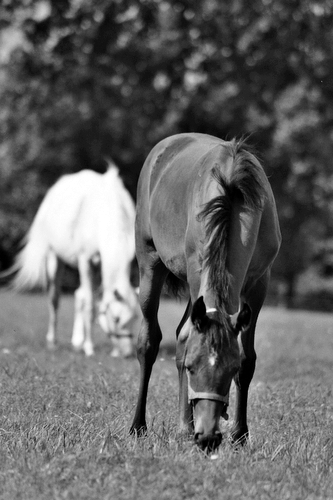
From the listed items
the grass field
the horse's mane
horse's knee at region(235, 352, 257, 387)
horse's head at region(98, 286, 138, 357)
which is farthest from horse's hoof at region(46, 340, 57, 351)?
the horse's mane

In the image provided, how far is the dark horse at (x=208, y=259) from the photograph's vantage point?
3863 millimetres

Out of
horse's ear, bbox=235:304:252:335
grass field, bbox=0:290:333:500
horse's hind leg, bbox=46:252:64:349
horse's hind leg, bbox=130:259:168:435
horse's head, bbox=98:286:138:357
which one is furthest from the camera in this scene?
horse's hind leg, bbox=46:252:64:349

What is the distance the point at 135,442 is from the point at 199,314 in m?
0.88

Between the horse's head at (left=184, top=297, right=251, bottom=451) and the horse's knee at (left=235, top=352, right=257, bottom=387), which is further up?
the horse's head at (left=184, top=297, right=251, bottom=451)

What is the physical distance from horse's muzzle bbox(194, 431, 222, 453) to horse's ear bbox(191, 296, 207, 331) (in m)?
0.53

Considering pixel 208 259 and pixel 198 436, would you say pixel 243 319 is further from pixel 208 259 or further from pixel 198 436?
pixel 198 436

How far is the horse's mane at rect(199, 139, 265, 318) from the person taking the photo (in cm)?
414

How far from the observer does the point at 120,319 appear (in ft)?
33.3

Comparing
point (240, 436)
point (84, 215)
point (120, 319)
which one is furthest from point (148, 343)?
point (84, 215)

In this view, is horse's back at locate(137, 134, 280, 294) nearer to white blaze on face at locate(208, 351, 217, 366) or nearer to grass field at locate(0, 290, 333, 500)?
white blaze on face at locate(208, 351, 217, 366)

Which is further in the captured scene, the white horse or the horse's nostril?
the white horse

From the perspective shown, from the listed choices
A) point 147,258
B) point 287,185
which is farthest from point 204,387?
point 287,185

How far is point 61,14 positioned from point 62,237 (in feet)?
19.7

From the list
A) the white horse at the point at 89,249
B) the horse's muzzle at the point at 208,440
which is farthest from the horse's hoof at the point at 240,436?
the white horse at the point at 89,249
